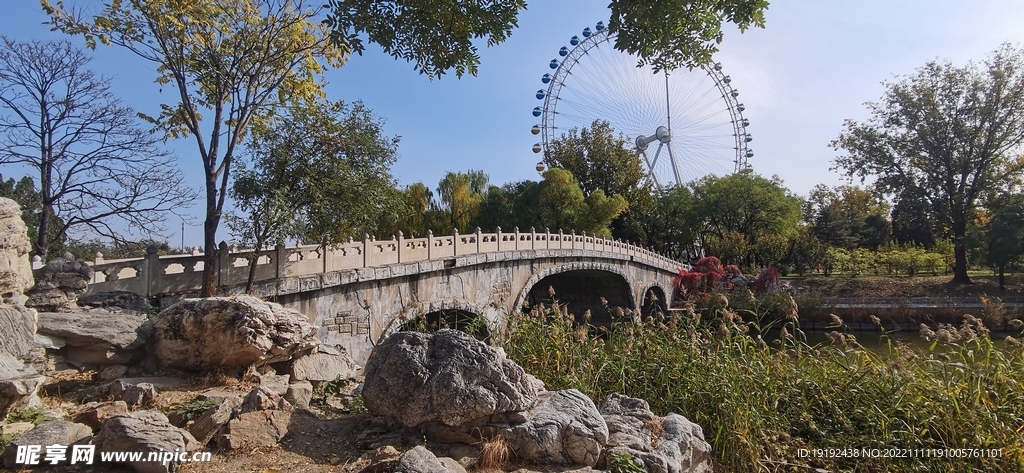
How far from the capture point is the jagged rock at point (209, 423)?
11.7 feet

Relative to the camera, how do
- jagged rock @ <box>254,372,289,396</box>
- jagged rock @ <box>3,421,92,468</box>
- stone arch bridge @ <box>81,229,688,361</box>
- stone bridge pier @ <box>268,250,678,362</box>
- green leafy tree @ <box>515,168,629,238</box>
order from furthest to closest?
green leafy tree @ <box>515,168,629,238</box>
stone bridge pier @ <box>268,250,678,362</box>
stone arch bridge @ <box>81,229,688,361</box>
jagged rock @ <box>254,372,289,396</box>
jagged rock @ <box>3,421,92,468</box>

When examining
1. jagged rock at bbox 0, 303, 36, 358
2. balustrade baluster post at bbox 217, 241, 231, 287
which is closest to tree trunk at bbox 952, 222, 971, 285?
balustrade baluster post at bbox 217, 241, 231, 287

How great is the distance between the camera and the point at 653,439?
3.88 metres

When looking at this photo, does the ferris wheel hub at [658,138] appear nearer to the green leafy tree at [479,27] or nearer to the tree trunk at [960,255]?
the tree trunk at [960,255]

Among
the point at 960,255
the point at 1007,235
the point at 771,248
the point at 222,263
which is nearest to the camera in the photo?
the point at 222,263

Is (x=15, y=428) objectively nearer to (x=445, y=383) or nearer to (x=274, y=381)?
(x=274, y=381)

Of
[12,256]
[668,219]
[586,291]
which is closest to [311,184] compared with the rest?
[12,256]

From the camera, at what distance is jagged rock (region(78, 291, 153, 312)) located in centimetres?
687

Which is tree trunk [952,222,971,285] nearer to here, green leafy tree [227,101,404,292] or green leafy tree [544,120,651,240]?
green leafy tree [544,120,651,240]

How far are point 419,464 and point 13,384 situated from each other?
2460 millimetres

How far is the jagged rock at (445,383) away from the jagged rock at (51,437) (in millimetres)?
1573

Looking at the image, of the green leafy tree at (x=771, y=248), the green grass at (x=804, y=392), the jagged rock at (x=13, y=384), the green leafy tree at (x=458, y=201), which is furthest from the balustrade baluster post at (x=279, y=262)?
the green leafy tree at (x=771, y=248)

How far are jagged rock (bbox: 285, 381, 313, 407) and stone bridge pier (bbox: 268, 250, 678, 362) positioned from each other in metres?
2.37

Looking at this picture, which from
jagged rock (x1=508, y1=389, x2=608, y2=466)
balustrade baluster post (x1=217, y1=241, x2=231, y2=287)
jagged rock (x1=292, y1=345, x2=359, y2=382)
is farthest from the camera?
balustrade baluster post (x1=217, y1=241, x2=231, y2=287)
